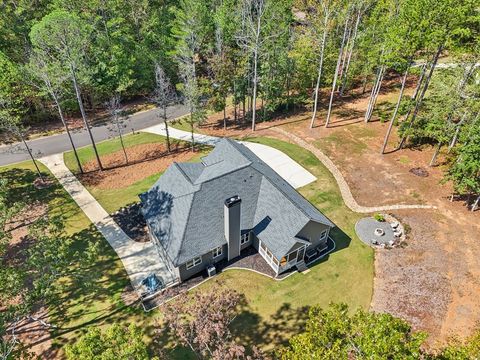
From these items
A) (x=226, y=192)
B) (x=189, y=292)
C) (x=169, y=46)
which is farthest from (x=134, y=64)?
(x=189, y=292)

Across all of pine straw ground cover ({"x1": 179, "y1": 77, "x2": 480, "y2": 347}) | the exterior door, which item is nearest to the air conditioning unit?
the exterior door

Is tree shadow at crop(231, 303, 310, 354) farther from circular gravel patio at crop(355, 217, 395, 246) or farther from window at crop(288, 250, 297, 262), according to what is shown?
circular gravel patio at crop(355, 217, 395, 246)

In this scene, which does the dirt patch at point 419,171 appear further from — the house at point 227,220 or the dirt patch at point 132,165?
the dirt patch at point 132,165

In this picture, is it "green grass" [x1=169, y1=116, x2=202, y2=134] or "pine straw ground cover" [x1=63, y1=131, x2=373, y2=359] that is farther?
"green grass" [x1=169, y1=116, x2=202, y2=134]

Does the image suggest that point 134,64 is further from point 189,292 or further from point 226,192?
point 189,292

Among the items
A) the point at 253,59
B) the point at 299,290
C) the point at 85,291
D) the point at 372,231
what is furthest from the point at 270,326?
the point at 253,59

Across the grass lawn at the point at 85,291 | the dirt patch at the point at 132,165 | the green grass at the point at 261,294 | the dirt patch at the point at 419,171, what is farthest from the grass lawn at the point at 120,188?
the dirt patch at the point at 419,171

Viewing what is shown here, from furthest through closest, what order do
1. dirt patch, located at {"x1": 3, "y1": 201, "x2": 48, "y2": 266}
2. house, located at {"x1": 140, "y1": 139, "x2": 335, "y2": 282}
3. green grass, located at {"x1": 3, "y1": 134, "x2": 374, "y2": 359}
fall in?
dirt patch, located at {"x1": 3, "y1": 201, "x2": 48, "y2": 266}
house, located at {"x1": 140, "y1": 139, "x2": 335, "y2": 282}
green grass, located at {"x1": 3, "y1": 134, "x2": 374, "y2": 359}
